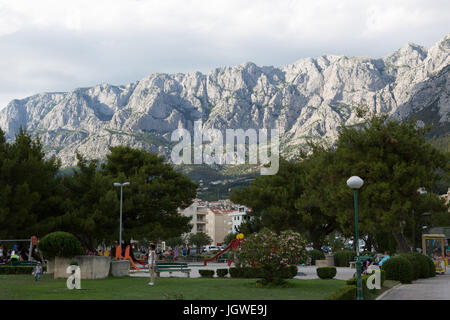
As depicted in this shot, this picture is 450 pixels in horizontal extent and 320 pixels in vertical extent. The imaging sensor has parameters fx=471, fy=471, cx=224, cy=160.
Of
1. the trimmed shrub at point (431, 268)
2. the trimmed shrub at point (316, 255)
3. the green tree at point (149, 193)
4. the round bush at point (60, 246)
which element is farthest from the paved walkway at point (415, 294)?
the green tree at point (149, 193)

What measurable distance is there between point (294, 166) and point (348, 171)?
24.7 metres

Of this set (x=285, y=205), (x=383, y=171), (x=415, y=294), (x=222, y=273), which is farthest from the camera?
(x=285, y=205)

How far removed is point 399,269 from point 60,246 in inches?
650

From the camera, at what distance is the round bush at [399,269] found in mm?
22703

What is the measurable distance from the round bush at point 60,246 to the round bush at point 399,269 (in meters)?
15.5

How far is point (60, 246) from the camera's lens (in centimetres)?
2306

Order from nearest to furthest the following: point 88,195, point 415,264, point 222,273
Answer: point 415,264 → point 222,273 → point 88,195

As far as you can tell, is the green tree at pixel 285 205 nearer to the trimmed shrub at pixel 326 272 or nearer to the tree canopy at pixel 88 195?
the tree canopy at pixel 88 195

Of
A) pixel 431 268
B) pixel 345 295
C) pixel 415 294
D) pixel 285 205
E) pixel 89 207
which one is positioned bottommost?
pixel 431 268

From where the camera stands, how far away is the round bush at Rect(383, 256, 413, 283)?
22703mm

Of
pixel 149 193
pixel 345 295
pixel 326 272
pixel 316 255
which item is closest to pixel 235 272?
pixel 326 272

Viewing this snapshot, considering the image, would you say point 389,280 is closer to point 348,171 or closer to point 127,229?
point 348,171

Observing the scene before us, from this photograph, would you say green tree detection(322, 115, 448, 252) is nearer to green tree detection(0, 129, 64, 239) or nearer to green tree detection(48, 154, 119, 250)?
green tree detection(48, 154, 119, 250)

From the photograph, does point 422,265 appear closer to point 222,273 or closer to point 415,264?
point 415,264
